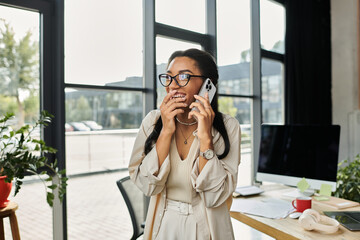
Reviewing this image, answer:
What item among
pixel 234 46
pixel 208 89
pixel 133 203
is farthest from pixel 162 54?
pixel 208 89

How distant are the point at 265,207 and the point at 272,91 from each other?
95.7 inches

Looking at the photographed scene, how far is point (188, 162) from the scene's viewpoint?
1.21m

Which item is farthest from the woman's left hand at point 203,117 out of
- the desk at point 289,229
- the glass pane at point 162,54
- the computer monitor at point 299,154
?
the glass pane at point 162,54

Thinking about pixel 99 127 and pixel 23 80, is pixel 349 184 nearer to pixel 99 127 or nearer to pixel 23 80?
pixel 99 127

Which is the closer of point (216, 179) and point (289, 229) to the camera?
point (216, 179)

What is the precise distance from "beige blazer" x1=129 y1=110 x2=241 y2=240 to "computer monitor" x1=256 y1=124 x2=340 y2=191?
3.07ft

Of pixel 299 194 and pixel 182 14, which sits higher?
pixel 182 14

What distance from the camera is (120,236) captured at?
250 cm

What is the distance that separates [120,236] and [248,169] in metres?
1.79

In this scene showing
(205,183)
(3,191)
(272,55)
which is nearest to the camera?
(205,183)

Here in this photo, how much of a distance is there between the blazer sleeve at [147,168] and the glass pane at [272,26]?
111 inches

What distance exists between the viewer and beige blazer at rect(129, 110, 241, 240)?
111cm

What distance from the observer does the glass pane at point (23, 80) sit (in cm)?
193

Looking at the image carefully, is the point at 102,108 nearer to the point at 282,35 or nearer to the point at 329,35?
the point at 282,35
